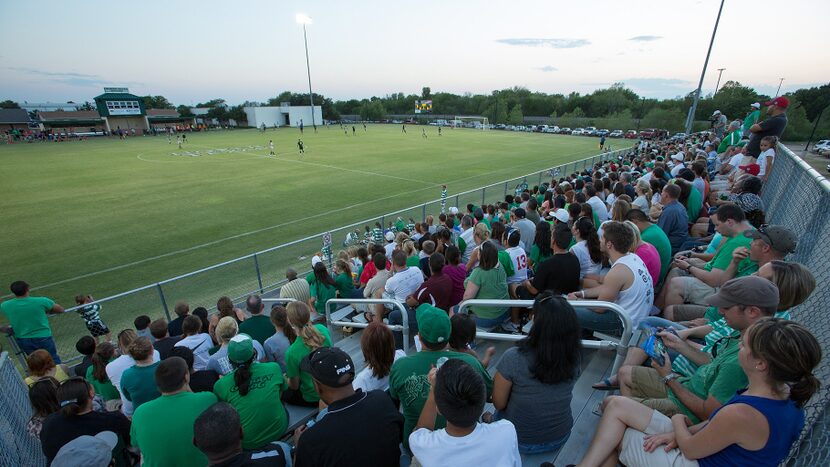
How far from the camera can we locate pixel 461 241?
817cm

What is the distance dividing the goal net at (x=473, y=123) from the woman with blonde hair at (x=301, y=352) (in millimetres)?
80602

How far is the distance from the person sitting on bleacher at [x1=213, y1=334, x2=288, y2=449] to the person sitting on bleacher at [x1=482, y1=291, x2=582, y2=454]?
1888 mm

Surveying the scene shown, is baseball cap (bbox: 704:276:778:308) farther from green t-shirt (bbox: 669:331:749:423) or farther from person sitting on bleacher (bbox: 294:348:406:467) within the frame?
person sitting on bleacher (bbox: 294:348:406:467)

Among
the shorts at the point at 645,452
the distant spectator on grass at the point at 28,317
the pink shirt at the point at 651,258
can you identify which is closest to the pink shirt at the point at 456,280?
the pink shirt at the point at 651,258

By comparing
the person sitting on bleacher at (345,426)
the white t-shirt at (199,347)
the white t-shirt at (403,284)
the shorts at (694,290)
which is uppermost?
the person sitting on bleacher at (345,426)

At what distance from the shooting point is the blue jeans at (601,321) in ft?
13.0

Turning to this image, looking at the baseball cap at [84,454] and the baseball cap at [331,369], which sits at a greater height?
the baseball cap at [331,369]

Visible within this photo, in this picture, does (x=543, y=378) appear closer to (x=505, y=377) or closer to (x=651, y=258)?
(x=505, y=377)

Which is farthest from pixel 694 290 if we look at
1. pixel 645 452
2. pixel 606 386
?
pixel 645 452

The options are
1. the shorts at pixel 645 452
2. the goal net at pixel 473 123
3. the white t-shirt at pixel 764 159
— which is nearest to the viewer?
the shorts at pixel 645 452

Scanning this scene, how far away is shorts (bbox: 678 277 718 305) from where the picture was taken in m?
4.27

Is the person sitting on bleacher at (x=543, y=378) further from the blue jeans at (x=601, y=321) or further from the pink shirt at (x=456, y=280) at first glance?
the pink shirt at (x=456, y=280)

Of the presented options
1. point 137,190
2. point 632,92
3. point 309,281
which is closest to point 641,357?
point 309,281

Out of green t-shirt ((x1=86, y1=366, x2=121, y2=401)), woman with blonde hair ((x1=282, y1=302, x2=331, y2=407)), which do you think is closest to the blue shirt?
woman with blonde hair ((x1=282, y1=302, x2=331, y2=407))
